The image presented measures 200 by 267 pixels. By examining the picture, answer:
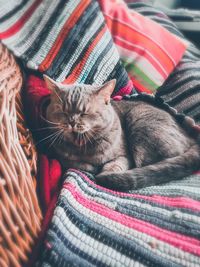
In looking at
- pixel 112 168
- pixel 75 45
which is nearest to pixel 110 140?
pixel 112 168

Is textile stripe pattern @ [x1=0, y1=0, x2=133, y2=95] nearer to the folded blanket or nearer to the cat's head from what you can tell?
the cat's head

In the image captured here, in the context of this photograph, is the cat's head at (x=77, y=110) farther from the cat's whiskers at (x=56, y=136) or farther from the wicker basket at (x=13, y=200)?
the wicker basket at (x=13, y=200)

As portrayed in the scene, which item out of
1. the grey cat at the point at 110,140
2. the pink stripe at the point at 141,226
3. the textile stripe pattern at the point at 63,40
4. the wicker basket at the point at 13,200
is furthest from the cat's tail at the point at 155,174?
the textile stripe pattern at the point at 63,40

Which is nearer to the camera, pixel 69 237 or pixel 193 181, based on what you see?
pixel 69 237

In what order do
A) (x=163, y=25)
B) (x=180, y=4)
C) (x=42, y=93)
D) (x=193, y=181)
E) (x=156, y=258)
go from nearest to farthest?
(x=156, y=258)
(x=193, y=181)
(x=42, y=93)
(x=163, y=25)
(x=180, y=4)

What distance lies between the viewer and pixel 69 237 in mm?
745

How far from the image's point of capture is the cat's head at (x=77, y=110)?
1.08 m

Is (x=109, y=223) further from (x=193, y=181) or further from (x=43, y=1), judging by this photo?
(x=43, y=1)

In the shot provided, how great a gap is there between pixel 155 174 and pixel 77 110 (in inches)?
11.4

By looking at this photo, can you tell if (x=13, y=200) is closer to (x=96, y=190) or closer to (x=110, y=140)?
(x=96, y=190)

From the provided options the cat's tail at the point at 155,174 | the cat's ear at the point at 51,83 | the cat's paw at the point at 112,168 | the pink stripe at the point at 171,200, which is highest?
the cat's ear at the point at 51,83

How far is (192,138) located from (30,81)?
0.54 m

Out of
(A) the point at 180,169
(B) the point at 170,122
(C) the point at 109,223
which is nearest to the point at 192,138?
(B) the point at 170,122

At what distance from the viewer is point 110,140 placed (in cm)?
117
